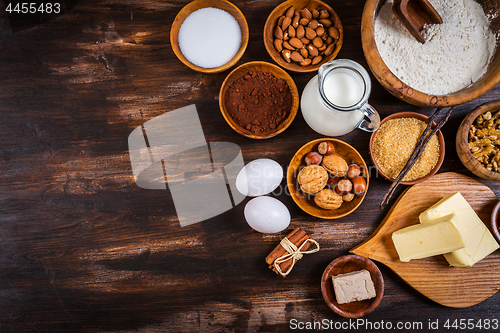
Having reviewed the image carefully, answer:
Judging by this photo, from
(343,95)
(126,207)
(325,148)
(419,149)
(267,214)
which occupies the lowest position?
(126,207)

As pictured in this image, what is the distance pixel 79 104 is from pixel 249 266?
0.98m

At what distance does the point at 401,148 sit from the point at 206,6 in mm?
934

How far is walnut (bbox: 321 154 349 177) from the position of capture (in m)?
1.03

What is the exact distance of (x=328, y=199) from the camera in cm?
102

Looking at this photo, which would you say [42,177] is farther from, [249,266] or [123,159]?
[249,266]

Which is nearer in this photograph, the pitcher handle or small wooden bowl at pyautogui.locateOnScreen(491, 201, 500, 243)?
the pitcher handle

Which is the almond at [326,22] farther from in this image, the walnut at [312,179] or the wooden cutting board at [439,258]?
the wooden cutting board at [439,258]

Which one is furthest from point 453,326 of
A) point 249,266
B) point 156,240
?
point 156,240

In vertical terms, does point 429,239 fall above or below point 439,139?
below

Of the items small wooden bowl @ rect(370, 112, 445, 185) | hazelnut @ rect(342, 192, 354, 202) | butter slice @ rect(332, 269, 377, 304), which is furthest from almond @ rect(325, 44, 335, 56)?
butter slice @ rect(332, 269, 377, 304)

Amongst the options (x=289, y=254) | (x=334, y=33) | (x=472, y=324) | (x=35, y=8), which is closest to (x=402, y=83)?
(x=334, y=33)

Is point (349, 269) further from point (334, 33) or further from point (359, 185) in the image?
point (334, 33)

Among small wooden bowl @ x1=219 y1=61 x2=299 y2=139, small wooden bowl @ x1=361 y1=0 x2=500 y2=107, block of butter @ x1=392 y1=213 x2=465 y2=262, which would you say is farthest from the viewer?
small wooden bowl @ x1=219 y1=61 x2=299 y2=139

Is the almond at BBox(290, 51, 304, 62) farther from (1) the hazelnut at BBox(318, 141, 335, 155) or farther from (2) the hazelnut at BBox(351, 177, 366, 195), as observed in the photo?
(2) the hazelnut at BBox(351, 177, 366, 195)
